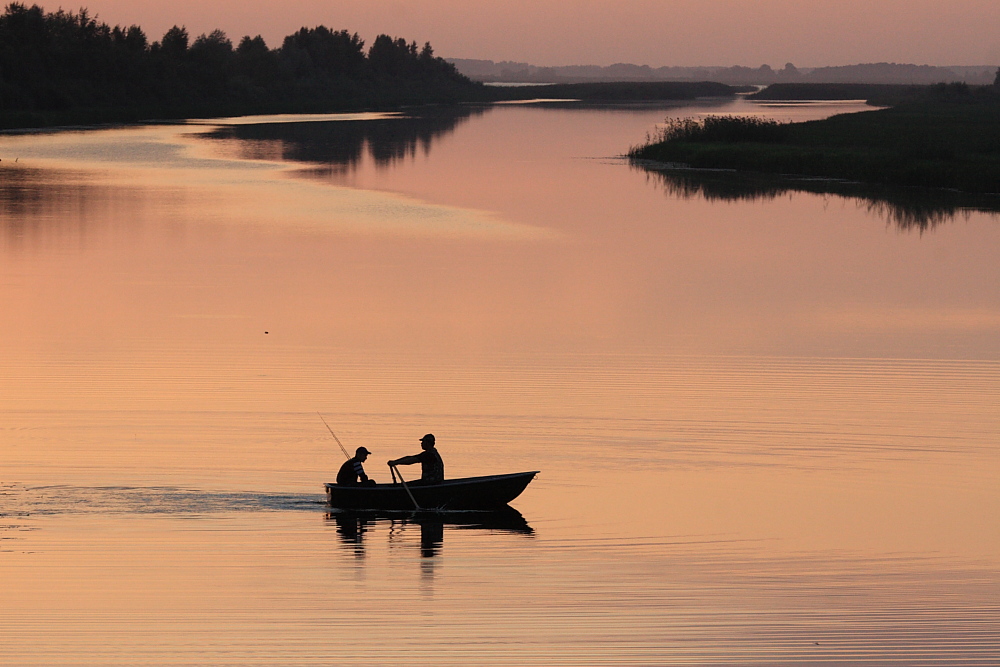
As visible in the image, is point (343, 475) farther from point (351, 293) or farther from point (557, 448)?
point (351, 293)

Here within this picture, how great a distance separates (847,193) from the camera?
60.9 m

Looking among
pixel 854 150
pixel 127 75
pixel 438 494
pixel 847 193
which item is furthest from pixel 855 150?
pixel 127 75

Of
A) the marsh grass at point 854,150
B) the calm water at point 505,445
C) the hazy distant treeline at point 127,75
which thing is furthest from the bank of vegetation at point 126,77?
the calm water at point 505,445

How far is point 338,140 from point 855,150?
1578 inches

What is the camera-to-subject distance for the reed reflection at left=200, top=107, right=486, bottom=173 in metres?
82.5

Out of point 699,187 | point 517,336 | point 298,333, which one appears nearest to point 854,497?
point 517,336

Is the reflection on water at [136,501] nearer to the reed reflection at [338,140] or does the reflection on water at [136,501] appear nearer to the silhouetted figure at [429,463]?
the silhouetted figure at [429,463]

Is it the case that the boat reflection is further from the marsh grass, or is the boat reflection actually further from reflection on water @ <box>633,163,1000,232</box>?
the marsh grass

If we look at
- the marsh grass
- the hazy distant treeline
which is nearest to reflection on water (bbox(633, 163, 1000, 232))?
the marsh grass

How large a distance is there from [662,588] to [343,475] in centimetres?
391

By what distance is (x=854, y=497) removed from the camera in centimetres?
1730

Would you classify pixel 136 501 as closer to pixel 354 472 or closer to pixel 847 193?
pixel 354 472

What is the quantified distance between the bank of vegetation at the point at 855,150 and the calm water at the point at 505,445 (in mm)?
20158

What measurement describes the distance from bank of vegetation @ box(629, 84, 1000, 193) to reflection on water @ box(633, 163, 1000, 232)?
1.06 metres
